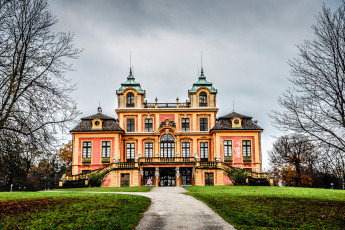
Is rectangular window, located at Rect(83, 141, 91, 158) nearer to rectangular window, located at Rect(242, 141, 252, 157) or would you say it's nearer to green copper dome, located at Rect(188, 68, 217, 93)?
green copper dome, located at Rect(188, 68, 217, 93)

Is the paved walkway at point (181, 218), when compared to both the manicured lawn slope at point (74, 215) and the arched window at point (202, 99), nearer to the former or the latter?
the manicured lawn slope at point (74, 215)

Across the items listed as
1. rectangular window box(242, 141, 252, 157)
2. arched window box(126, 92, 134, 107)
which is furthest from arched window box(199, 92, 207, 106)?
arched window box(126, 92, 134, 107)

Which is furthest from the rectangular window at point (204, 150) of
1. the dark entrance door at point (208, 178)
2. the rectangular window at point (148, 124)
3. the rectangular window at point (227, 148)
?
the rectangular window at point (148, 124)

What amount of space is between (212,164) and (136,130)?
1120 cm

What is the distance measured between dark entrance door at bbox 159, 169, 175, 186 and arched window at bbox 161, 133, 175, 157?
2.12 meters

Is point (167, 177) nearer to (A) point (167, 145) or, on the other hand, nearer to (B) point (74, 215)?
(A) point (167, 145)

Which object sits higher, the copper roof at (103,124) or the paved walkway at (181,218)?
the copper roof at (103,124)

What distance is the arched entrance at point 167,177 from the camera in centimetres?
4316

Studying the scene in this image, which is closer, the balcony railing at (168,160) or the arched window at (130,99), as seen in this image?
the balcony railing at (168,160)

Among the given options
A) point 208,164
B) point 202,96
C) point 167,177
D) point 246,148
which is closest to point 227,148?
point 246,148

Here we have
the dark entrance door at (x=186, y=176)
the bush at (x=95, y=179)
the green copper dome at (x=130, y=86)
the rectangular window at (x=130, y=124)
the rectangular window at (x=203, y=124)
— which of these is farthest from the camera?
the green copper dome at (x=130, y=86)

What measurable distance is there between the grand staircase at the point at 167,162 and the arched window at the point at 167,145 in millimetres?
4110

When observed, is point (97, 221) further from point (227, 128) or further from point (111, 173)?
point (227, 128)

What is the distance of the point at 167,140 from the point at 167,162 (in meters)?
5.40
